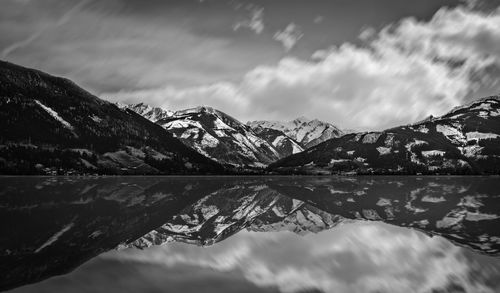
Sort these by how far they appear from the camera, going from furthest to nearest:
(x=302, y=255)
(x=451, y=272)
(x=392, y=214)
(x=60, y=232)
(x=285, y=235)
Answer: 1. (x=392, y=214)
2. (x=285, y=235)
3. (x=60, y=232)
4. (x=302, y=255)
5. (x=451, y=272)

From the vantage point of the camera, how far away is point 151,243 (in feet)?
126

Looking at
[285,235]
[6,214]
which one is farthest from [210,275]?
[6,214]

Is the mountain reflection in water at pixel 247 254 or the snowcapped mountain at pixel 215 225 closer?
the mountain reflection in water at pixel 247 254

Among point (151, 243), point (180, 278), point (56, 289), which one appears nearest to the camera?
point (56, 289)

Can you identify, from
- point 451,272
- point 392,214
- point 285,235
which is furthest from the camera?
point 392,214

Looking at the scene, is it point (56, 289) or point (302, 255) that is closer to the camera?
point (56, 289)

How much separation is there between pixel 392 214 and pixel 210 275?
46.5 m

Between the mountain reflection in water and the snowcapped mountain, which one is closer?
the mountain reflection in water

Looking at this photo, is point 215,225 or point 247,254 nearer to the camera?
point 247,254

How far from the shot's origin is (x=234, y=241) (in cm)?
4075

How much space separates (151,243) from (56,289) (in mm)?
16684

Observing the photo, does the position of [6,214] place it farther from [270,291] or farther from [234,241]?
[270,291]

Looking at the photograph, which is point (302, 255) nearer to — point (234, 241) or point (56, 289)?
point (234, 241)

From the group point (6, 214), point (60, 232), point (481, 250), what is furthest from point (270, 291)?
point (6, 214)
